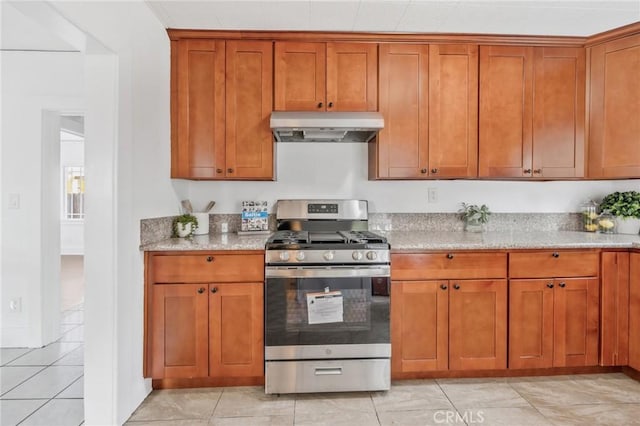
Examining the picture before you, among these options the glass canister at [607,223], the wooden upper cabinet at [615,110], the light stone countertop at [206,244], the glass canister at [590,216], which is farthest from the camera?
the glass canister at [590,216]

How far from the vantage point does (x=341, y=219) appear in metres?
2.79

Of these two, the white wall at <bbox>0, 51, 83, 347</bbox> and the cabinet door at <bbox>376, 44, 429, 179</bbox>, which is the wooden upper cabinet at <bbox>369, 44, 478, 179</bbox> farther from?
the white wall at <bbox>0, 51, 83, 347</bbox>

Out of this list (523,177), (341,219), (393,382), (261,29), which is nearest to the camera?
(393,382)

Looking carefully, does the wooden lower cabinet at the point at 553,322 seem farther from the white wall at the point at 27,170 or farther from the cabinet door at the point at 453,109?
the white wall at the point at 27,170

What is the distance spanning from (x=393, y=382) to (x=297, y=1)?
8.11 feet

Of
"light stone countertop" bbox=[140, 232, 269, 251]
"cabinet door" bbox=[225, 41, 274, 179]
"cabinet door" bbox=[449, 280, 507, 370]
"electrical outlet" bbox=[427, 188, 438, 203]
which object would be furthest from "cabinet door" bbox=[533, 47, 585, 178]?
"light stone countertop" bbox=[140, 232, 269, 251]

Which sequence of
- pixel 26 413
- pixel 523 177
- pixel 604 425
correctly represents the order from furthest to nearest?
1. pixel 523 177
2. pixel 26 413
3. pixel 604 425

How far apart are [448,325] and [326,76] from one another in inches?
74.6

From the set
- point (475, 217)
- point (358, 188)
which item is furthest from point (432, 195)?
point (358, 188)

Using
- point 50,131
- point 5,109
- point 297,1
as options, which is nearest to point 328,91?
point 297,1

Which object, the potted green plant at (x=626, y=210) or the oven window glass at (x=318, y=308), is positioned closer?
A: the oven window glass at (x=318, y=308)

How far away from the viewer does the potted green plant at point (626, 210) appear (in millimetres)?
2652

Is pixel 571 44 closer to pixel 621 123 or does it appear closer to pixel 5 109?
pixel 621 123

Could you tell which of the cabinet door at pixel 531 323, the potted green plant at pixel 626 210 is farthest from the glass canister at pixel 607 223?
the cabinet door at pixel 531 323
